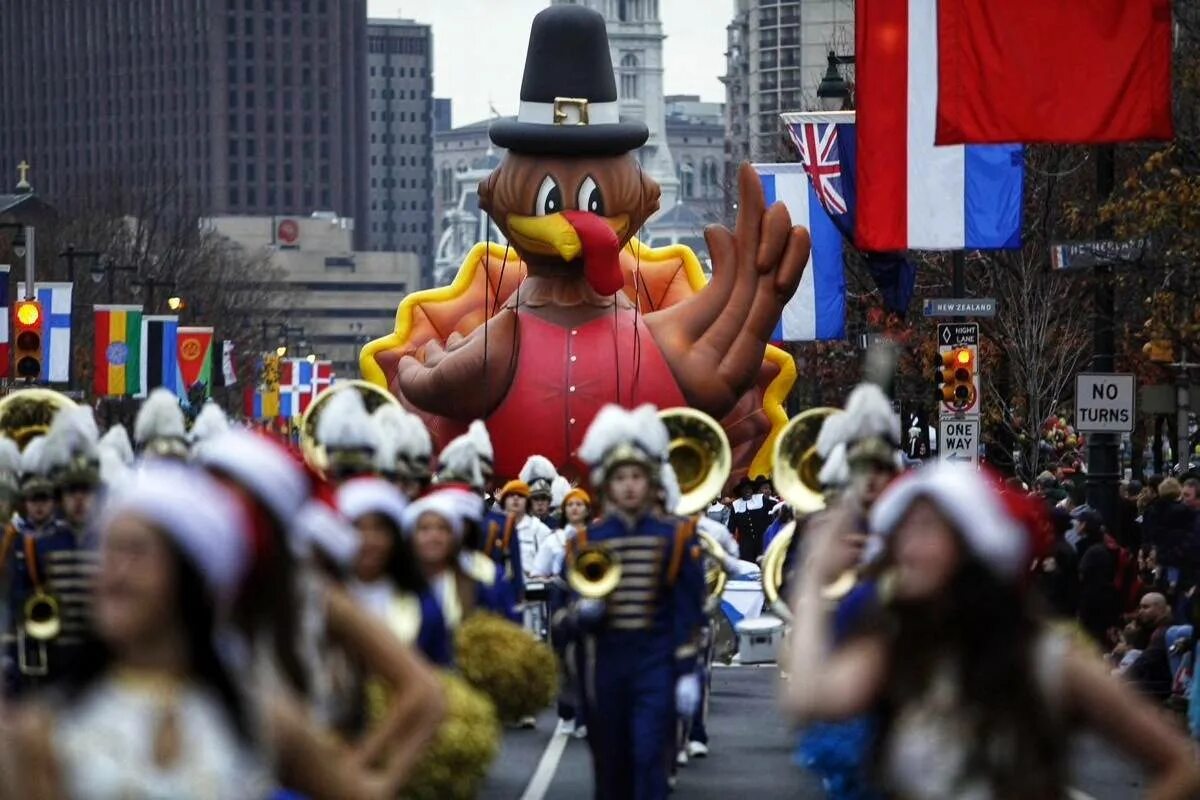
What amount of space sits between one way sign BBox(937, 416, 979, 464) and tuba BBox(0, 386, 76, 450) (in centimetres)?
1292

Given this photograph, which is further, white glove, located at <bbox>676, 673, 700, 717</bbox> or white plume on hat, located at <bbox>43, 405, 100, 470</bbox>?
white plume on hat, located at <bbox>43, 405, 100, 470</bbox>

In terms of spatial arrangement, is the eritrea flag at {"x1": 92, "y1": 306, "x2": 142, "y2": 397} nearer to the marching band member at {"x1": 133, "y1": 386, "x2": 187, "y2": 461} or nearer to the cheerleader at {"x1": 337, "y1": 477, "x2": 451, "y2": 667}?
the marching band member at {"x1": 133, "y1": 386, "x2": 187, "y2": 461}

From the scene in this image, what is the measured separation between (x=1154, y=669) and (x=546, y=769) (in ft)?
14.2

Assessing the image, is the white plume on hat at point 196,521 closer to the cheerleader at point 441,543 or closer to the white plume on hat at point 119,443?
the cheerleader at point 441,543

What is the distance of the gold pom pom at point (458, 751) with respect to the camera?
10188 millimetres

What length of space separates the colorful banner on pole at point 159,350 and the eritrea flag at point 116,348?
171 cm

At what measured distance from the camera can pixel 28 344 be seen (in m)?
31.2

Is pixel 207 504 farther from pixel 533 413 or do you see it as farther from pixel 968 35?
pixel 533 413

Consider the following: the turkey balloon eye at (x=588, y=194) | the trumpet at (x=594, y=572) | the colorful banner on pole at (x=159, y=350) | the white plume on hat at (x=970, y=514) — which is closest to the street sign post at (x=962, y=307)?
the turkey balloon eye at (x=588, y=194)

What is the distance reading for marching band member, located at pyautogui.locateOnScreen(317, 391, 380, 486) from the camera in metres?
10.7

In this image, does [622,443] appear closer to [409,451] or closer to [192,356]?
[409,451]

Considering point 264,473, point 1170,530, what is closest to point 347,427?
point 264,473

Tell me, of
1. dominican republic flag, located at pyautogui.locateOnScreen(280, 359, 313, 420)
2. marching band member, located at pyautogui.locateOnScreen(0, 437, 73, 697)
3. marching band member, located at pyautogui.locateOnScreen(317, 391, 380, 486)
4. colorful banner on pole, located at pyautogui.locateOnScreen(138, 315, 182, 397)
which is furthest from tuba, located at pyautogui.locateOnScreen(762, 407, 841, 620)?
dominican republic flag, located at pyautogui.locateOnScreen(280, 359, 313, 420)

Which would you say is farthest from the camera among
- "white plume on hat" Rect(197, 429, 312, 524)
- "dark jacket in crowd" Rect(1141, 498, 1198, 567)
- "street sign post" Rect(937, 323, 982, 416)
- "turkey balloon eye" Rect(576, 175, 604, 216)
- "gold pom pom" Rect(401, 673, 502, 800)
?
"turkey balloon eye" Rect(576, 175, 604, 216)
